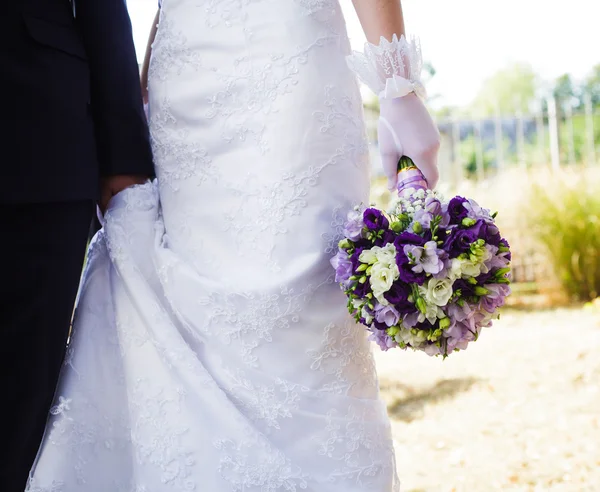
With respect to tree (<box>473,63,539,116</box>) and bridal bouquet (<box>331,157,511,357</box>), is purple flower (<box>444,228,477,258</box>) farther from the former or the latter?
tree (<box>473,63,539,116</box>)

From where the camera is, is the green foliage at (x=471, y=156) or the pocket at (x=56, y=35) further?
the green foliage at (x=471, y=156)

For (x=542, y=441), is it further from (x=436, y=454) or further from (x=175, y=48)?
(x=175, y=48)

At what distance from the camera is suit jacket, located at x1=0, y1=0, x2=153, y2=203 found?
4.18 feet

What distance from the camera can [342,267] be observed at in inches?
51.6

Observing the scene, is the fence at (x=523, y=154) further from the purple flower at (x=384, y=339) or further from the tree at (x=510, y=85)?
the tree at (x=510, y=85)

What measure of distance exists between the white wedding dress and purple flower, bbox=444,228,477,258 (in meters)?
0.29

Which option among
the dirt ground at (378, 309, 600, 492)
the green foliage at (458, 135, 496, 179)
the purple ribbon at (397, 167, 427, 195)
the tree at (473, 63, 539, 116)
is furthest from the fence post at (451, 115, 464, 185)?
the tree at (473, 63, 539, 116)

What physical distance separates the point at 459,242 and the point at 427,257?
7 centimetres

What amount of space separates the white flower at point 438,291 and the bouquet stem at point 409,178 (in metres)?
0.24

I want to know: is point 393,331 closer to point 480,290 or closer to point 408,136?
point 480,290

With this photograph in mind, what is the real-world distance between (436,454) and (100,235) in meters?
2.42

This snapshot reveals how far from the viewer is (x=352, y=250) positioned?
A: 1.30m

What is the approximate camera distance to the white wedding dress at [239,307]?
4.47ft

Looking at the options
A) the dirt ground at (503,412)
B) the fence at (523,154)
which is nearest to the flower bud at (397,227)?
the dirt ground at (503,412)
